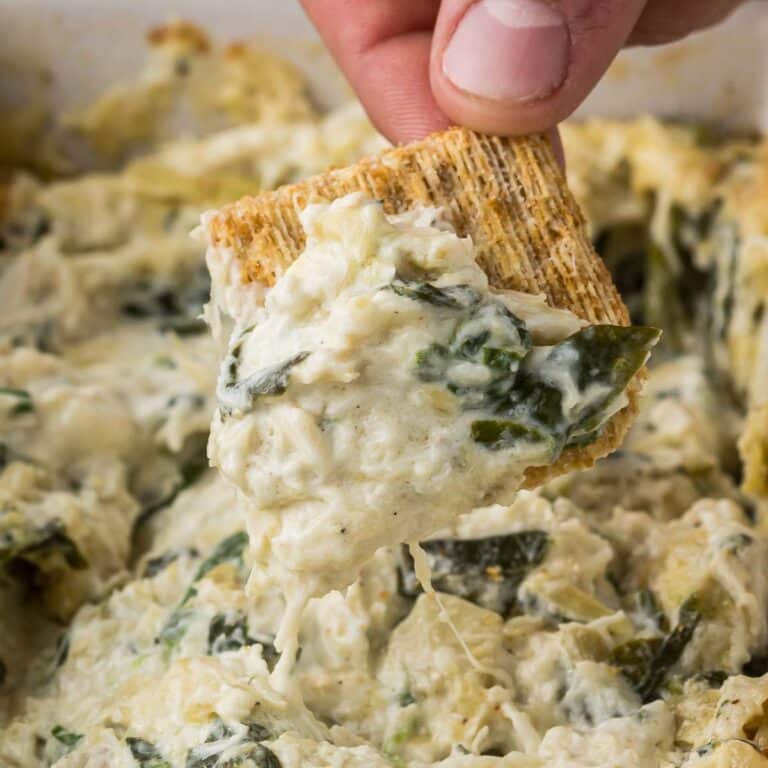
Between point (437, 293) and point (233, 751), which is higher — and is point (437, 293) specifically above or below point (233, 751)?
above

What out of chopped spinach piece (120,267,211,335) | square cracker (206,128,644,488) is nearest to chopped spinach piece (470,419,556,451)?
square cracker (206,128,644,488)

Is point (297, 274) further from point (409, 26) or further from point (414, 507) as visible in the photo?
point (409, 26)

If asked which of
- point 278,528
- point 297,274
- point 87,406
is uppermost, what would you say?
point 297,274

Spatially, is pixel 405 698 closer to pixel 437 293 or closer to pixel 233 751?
pixel 233 751

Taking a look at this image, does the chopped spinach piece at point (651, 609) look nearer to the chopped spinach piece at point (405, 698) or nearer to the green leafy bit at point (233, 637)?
the chopped spinach piece at point (405, 698)

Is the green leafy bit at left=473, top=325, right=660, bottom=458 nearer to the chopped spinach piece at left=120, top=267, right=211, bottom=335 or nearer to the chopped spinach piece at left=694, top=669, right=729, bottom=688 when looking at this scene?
the chopped spinach piece at left=694, top=669, right=729, bottom=688

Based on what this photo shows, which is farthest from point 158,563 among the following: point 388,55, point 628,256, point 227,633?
point 628,256

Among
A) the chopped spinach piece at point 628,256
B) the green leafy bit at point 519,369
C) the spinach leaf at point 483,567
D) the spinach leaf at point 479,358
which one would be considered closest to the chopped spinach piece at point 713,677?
the spinach leaf at point 483,567

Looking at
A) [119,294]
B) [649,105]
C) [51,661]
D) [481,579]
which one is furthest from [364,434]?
[649,105]
